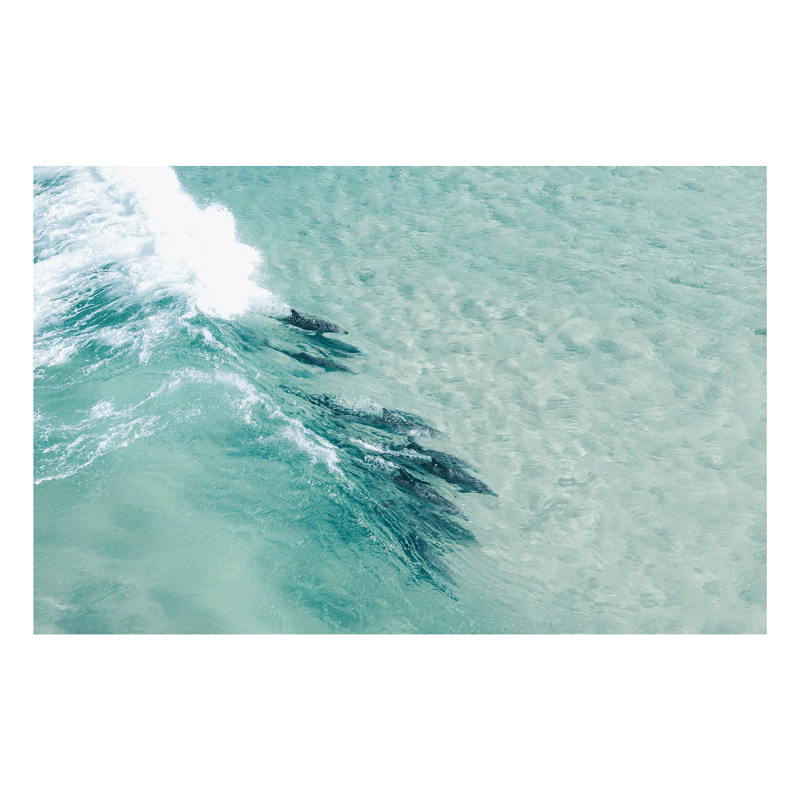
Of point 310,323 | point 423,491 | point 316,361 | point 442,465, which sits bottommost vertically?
point 423,491

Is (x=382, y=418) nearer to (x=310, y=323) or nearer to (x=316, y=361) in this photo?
(x=316, y=361)

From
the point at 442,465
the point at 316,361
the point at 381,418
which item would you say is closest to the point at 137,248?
the point at 316,361

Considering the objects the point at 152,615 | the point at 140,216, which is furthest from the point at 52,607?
the point at 140,216

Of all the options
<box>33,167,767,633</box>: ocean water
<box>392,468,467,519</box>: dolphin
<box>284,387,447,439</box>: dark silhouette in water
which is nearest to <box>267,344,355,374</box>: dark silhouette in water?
<box>33,167,767,633</box>: ocean water

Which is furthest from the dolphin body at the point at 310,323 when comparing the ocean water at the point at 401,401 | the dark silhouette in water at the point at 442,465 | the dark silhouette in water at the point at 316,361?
the dark silhouette in water at the point at 442,465

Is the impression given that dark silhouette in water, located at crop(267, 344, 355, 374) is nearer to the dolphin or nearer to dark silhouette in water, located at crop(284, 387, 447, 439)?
dark silhouette in water, located at crop(284, 387, 447, 439)
